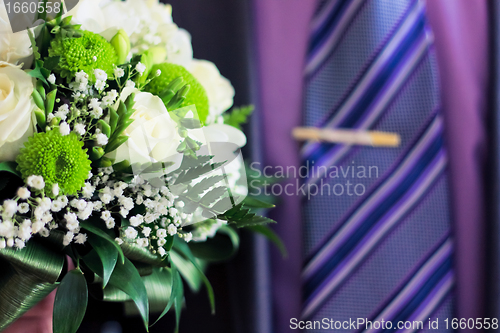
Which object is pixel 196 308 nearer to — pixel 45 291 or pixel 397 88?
pixel 45 291

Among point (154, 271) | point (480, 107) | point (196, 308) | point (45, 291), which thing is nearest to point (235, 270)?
point (196, 308)

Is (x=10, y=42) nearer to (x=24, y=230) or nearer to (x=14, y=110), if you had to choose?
(x=14, y=110)

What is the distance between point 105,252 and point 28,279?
8cm

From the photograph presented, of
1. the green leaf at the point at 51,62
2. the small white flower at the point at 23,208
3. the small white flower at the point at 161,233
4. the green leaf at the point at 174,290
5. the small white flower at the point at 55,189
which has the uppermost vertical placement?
the green leaf at the point at 51,62

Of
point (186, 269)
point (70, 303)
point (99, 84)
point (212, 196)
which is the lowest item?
point (186, 269)

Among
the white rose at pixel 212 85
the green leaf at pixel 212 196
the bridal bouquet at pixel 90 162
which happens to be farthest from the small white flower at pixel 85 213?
the white rose at pixel 212 85

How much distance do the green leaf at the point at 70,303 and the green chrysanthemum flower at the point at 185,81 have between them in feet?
0.68

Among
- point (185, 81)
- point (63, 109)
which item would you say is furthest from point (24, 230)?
point (185, 81)

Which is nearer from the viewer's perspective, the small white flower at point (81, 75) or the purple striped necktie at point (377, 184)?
the small white flower at point (81, 75)

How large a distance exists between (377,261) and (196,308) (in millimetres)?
383

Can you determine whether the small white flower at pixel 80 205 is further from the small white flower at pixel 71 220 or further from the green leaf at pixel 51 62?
the green leaf at pixel 51 62

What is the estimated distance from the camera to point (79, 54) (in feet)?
1.10

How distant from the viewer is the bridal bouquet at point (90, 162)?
12.2 inches

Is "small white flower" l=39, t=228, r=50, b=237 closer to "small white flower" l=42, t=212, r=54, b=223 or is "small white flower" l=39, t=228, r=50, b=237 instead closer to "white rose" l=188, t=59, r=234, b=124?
"small white flower" l=42, t=212, r=54, b=223
